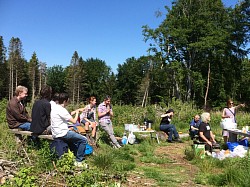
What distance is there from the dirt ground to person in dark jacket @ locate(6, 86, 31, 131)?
2.63 meters

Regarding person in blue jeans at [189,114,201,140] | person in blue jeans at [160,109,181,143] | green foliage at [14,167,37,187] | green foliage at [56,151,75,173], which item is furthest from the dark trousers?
green foliage at [14,167,37,187]

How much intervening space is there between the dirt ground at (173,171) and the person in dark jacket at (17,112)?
2.63 meters

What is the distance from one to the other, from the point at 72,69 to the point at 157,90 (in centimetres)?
1738

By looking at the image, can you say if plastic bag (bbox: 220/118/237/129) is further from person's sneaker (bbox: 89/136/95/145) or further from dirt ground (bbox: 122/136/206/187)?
person's sneaker (bbox: 89/136/95/145)

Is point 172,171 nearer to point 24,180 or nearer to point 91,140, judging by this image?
point 91,140

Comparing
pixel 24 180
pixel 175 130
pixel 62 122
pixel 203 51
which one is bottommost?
pixel 24 180

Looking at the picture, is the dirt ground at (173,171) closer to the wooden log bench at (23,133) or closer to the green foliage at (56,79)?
the wooden log bench at (23,133)

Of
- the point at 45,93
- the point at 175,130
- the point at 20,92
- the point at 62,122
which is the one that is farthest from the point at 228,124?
the point at 20,92

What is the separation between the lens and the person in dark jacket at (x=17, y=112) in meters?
5.75

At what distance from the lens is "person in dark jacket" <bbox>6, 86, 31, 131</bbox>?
5.75 m

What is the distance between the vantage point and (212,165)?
5809mm

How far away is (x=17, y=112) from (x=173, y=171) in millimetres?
3483

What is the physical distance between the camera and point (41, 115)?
5336 millimetres

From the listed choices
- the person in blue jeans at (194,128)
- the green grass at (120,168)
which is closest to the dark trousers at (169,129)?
the person in blue jeans at (194,128)
